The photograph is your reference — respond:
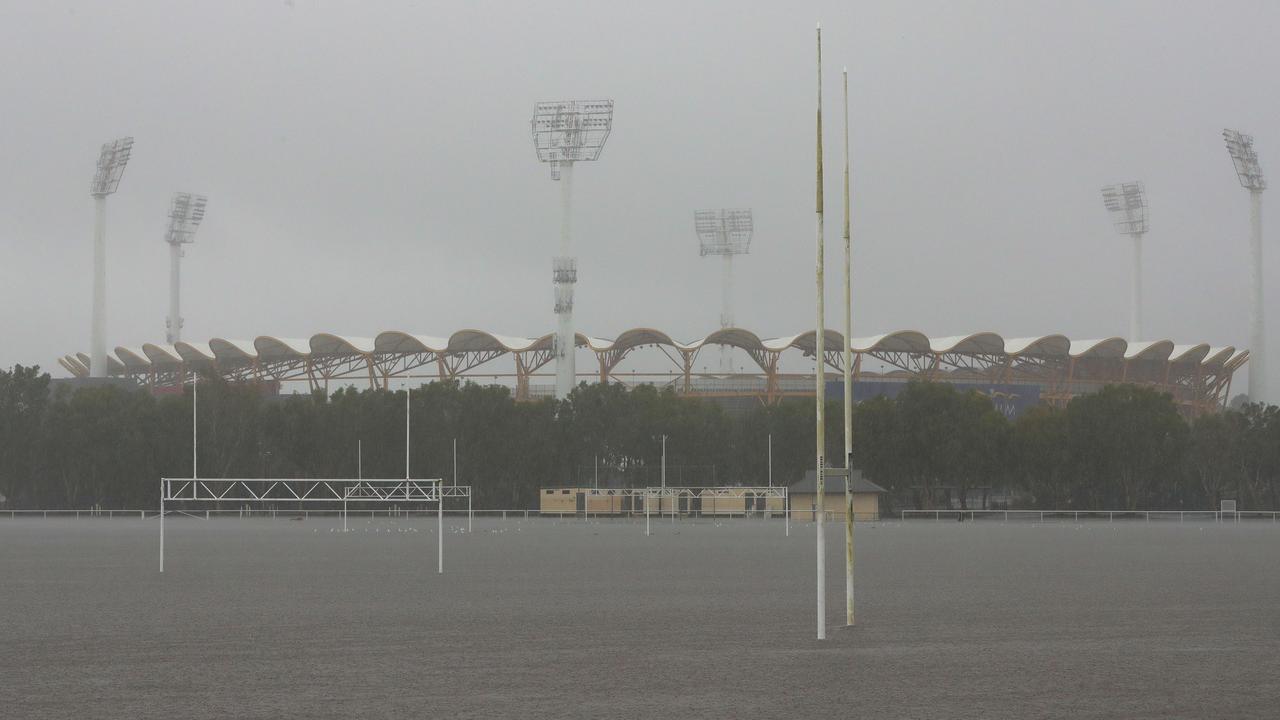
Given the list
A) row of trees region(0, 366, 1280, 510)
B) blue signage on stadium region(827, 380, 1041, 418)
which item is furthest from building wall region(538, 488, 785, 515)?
blue signage on stadium region(827, 380, 1041, 418)

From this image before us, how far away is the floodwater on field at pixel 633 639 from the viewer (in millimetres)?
14258

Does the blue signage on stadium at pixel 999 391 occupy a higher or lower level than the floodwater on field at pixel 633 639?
higher

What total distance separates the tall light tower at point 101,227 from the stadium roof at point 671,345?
35.6 feet

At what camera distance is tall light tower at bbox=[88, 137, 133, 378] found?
13100 cm

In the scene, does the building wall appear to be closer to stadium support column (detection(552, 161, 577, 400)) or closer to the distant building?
the distant building

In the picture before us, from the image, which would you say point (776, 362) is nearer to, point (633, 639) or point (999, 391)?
point (999, 391)

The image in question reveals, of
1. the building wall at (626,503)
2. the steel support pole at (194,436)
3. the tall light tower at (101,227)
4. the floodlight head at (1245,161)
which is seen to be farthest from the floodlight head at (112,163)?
the floodlight head at (1245,161)

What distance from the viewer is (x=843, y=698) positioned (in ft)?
47.2

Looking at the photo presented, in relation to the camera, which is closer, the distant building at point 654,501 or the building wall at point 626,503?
the distant building at point 654,501

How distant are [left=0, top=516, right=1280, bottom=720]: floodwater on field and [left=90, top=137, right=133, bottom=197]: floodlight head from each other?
98179 mm

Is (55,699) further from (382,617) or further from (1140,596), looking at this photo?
(1140,596)

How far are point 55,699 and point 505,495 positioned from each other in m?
92.6

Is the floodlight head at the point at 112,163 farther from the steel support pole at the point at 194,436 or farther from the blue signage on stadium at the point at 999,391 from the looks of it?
the blue signage on stadium at the point at 999,391

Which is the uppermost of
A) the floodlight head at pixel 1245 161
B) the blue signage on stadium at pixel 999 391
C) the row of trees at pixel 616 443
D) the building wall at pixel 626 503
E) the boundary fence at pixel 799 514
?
the floodlight head at pixel 1245 161
